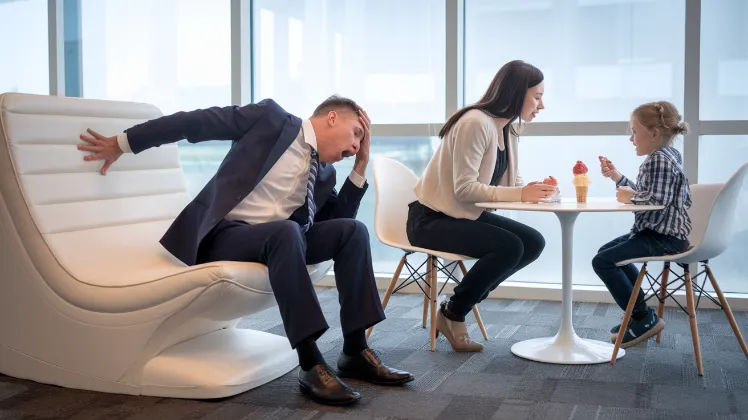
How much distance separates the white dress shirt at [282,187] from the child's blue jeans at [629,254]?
1.25m

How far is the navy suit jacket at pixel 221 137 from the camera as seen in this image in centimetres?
290

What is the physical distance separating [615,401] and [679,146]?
219cm

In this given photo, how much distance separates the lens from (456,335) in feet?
11.5

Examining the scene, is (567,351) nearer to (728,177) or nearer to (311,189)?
(311,189)

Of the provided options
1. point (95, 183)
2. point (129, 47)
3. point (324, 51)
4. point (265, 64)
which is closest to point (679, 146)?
point (324, 51)

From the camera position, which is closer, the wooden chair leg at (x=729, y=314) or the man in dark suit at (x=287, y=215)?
the man in dark suit at (x=287, y=215)

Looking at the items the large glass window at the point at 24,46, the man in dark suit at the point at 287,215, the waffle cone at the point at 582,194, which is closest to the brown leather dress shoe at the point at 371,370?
the man in dark suit at the point at 287,215

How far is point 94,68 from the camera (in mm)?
5977

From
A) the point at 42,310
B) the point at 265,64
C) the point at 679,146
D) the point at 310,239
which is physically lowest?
the point at 42,310

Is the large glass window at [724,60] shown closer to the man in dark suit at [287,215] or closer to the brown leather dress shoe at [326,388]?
the man in dark suit at [287,215]

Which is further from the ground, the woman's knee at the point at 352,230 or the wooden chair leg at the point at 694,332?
the woman's knee at the point at 352,230

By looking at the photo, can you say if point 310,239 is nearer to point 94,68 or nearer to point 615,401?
point 615,401

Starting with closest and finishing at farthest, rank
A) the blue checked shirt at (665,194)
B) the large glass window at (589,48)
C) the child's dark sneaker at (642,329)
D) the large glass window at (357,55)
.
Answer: the blue checked shirt at (665,194), the child's dark sneaker at (642,329), the large glass window at (589,48), the large glass window at (357,55)

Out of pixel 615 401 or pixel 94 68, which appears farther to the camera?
pixel 94 68
